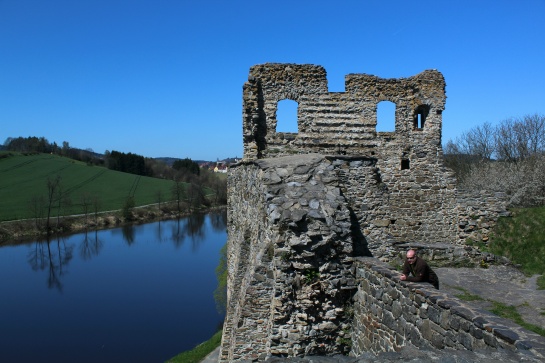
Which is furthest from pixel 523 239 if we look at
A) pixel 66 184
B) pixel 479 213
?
pixel 66 184

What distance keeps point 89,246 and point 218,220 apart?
1937 centimetres

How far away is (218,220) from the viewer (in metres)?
58.5

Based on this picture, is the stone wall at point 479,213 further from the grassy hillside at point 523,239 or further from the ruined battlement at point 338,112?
the ruined battlement at point 338,112

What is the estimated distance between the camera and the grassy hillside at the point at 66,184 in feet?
179

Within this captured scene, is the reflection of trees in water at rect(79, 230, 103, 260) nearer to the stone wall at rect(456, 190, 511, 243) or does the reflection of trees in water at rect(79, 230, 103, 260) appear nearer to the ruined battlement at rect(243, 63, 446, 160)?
the ruined battlement at rect(243, 63, 446, 160)

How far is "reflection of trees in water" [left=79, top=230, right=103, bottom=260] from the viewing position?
39.7m

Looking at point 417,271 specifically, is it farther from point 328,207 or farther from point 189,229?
point 189,229

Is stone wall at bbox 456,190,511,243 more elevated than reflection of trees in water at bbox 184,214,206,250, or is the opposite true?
stone wall at bbox 456,190,511,243

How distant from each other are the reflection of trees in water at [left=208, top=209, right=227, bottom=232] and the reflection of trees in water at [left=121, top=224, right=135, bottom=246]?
10.2 meters

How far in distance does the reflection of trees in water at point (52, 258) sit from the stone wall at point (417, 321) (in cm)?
3044

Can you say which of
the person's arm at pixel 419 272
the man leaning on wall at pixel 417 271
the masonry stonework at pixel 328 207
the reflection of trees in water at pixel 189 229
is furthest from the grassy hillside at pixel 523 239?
the reflection of trees in water at pixel 189 229

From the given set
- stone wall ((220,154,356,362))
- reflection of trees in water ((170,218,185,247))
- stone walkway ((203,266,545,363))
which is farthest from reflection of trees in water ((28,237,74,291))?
stone walkway ((203,266,545,363))

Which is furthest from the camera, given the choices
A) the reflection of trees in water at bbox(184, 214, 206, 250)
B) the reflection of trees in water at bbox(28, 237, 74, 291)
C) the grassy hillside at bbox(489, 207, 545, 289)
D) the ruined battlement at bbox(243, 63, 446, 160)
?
the reflection of trees in water at bbox(184, 214, 206, 250)

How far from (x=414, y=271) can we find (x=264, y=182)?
2.60 meters
